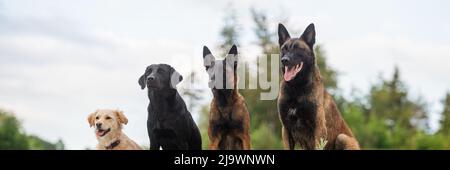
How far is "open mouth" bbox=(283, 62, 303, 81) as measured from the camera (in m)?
9.69

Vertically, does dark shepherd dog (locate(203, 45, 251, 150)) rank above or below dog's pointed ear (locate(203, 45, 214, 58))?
below

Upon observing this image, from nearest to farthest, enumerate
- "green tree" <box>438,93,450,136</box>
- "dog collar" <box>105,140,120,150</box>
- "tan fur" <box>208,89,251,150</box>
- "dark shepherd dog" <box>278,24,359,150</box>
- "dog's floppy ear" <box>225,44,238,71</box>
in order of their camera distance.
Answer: "dark shepherd dog" <box>278,24,359,150</box> < "dog's floppy ear" <box>225,44,238,71</box> < "dog collar" <box>105,140,120,150</box> < "tan fur" <box>208,89,251,150</box> < "green tree" <box>438,93,450,136</box>

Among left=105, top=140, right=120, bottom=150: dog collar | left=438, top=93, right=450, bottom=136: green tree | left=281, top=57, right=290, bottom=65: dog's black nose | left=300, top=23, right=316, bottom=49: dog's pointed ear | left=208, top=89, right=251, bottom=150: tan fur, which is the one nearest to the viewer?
left=281, top=57, right=290, bottom=65: dog's black nose

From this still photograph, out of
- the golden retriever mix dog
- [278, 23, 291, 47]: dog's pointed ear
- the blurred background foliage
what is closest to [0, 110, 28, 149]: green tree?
the blurred background foliage

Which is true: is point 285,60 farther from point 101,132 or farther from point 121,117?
point 101,132

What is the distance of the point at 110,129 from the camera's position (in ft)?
33.1

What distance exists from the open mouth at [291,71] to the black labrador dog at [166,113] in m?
1.26

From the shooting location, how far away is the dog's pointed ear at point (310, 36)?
32.4 feet

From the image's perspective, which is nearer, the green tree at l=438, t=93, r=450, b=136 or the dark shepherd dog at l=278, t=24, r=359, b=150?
the dark shepherd dog at l=278, t=24, r=359, b=150

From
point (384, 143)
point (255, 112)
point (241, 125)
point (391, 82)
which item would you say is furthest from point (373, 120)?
point (241, 125)

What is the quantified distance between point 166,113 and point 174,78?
0.47 metres

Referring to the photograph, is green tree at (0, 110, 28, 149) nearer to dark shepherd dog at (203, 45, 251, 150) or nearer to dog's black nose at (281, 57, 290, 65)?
dark shepherd dog at (203, 45, 251, 150)

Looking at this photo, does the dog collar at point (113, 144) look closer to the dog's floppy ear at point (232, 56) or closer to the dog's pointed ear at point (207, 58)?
the dog's pointed ear at point (207, 58)
